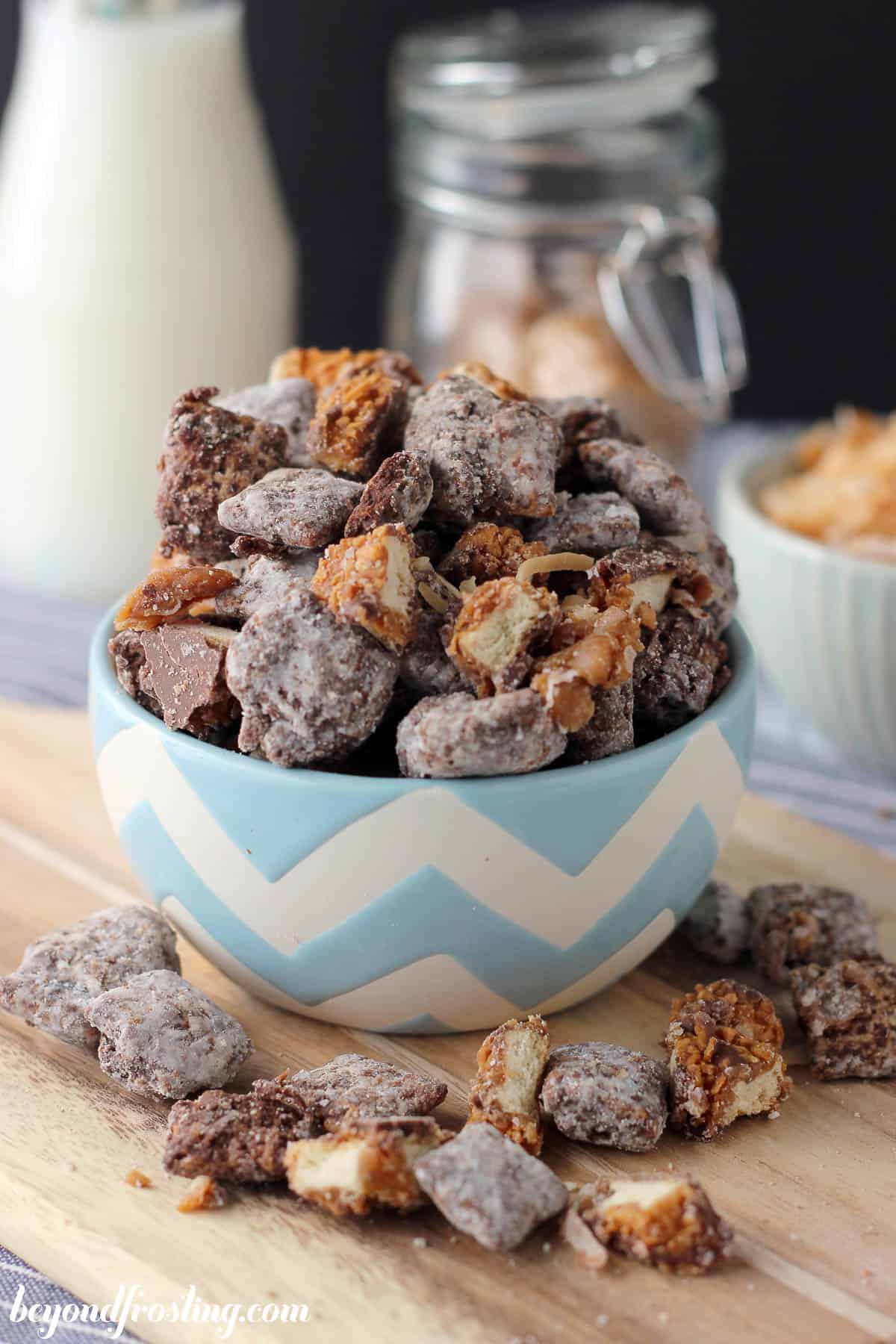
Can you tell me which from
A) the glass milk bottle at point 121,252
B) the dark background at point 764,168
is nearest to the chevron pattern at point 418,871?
the glass milk bottle at point 121,252

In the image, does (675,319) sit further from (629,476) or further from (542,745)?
(542,745)

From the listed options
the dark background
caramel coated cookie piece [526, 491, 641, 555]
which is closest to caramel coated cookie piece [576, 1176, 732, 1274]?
caramel coated cookie piece [526, 491, 641, 555]

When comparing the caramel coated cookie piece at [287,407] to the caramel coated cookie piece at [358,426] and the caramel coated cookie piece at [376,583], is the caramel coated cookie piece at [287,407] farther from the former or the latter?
the caramel coated cookie piece at [376,583]

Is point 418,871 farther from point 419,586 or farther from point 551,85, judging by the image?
point 551,85

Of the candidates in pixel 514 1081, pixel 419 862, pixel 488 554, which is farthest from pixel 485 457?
pixel 514 1081

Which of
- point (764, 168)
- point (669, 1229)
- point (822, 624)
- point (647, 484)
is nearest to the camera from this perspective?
point (669, 1229)
